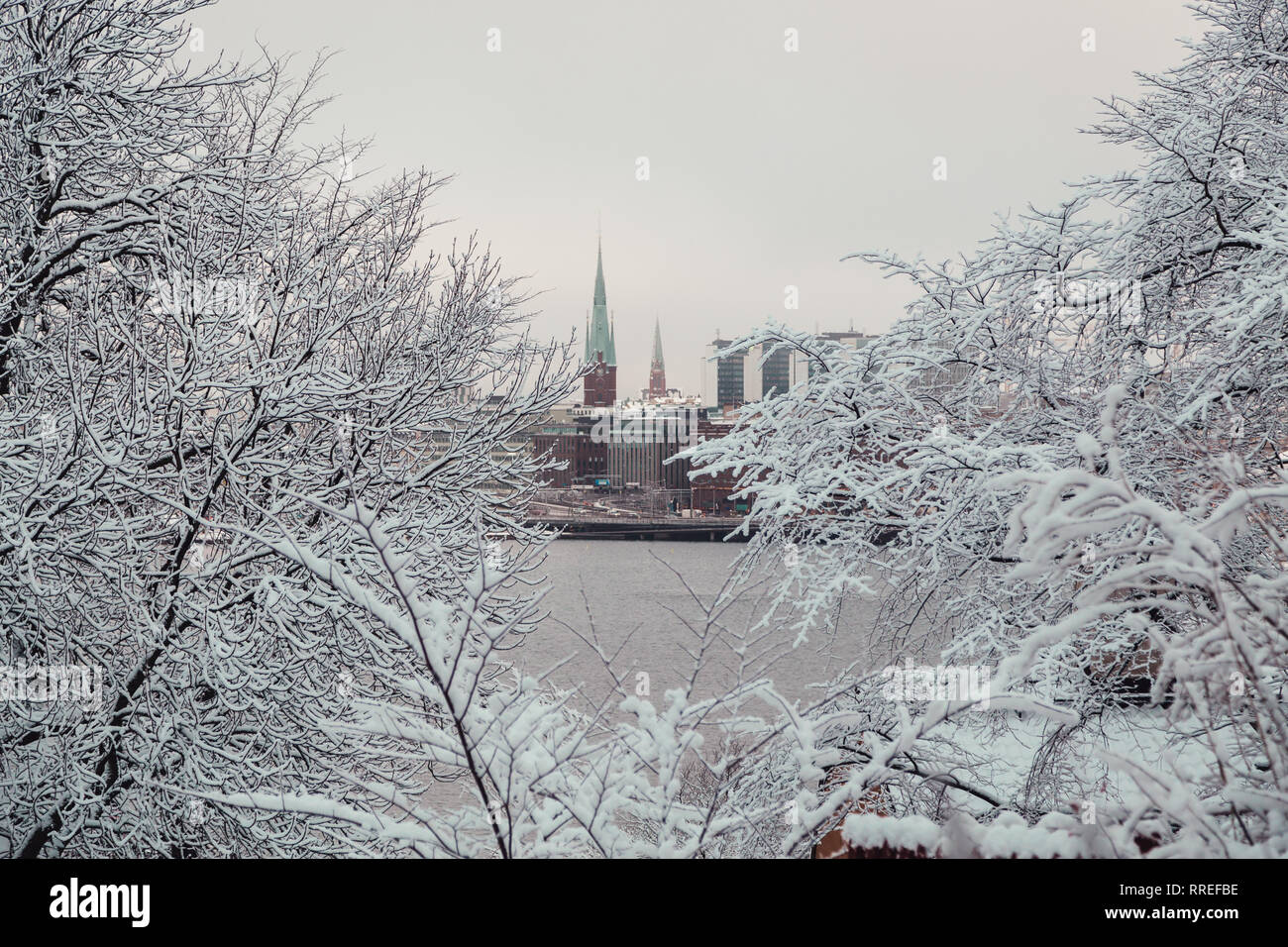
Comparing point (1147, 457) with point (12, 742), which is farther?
point (12, 742)

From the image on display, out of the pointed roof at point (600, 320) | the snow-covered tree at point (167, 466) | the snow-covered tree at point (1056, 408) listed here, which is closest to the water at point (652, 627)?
the snow-covered tree at point (1056, 408)

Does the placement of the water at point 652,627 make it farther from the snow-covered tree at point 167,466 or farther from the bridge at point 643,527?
the snow-covered tree at point 167,466

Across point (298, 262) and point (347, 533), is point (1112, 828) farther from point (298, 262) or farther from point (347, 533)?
point (298, 262)

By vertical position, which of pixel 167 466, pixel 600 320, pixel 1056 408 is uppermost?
pixel 600 320

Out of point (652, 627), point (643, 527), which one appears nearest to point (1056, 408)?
point (652, 627)

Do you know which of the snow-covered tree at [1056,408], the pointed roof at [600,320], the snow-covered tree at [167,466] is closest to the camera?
the snow-covered tree at [1056,408]

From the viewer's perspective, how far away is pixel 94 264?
696 cm

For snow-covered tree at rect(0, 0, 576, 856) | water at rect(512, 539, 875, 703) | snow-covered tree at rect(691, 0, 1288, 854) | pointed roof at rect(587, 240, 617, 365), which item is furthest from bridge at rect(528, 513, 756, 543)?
pointed roof at rect(587, 240, 617, 365)

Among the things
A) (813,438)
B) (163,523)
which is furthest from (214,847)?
(813,438)

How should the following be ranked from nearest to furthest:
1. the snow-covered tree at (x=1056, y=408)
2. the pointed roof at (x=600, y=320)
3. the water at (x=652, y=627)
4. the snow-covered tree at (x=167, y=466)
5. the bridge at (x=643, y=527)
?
the snow-covered tree at (x=1056, y=408)
the snow-covered tree at (x=167, y=466)
the water at (x=652, y=627)
the bridge at (x=643, y=527)
the pointed roof at (x=600, y=320)

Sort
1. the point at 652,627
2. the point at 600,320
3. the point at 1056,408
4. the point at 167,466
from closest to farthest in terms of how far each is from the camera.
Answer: the point at 1056,408, the point at 167,466, the point at 652,627, the point at 600,320

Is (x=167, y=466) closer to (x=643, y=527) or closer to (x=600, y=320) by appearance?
(x=643, y=527)

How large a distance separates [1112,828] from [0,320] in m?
7.13

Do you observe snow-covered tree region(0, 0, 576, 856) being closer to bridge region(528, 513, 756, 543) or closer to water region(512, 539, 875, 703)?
water region(512, 539, 875, 703)
